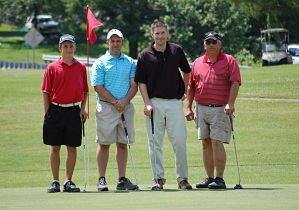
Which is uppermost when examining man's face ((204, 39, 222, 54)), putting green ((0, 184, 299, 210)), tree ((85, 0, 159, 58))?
tree ((85, 0, 159, 58))

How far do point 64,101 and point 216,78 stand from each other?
1911 millimetres

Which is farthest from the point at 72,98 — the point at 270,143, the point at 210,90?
the point at 270,143

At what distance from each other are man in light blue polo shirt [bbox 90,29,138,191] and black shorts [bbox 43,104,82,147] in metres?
0.35

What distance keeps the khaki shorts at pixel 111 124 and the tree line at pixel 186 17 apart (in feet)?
118

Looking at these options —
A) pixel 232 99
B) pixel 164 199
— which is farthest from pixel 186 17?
pixel 164 199

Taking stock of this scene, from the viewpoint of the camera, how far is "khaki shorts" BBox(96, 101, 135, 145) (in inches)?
470

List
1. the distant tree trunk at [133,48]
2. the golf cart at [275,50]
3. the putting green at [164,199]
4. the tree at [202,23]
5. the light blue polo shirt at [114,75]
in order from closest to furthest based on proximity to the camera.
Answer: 1. the putting green at [164,199]
2. the light blue polo shirt at [114,75]
3. the golf cart at [275,50]
4. the tree at [202,23]
5. the distant tree trunk at [133,48]

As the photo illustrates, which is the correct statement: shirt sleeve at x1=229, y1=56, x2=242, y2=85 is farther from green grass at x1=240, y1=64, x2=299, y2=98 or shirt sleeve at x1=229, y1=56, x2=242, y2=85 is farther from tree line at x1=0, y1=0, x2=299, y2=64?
tree line at x1=0, y1=0, x2=299, y2=64

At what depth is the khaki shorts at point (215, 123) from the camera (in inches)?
466

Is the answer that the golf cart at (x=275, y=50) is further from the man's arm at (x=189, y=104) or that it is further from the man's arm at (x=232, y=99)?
the man's arm at (x=232, y=99)

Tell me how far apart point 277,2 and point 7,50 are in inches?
1186

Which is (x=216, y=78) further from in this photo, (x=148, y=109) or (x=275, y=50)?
(x=275, y=50)

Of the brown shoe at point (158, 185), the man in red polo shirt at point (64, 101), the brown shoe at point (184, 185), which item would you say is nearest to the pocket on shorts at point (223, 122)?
the brown shoe at point (184, 185)

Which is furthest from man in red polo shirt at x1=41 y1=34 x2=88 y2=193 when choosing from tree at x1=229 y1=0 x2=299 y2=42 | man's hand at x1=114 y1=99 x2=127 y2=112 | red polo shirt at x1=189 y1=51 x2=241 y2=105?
tree at x1=229 y1=0 x2=299 y2=42
